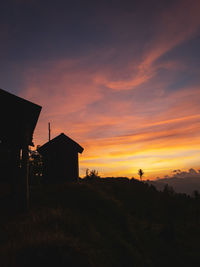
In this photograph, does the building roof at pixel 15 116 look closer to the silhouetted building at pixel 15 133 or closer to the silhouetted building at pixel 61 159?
the silhouetted building at pixel 15 133

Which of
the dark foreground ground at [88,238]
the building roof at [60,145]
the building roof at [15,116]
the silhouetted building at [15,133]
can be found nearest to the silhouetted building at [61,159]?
the building roof at [60,145]

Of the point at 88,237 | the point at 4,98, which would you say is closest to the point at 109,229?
the point at 88,237

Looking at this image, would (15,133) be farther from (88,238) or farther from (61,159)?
(61,159)

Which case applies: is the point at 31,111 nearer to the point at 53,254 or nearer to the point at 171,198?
the point at 53,254

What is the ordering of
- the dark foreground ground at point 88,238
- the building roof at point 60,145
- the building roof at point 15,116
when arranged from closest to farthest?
the dark foreground ground at point 88,238 < the building roof at point 15,116 < the building roof at point 60,145

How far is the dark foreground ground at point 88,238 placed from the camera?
5.41m

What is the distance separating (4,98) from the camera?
320 inches

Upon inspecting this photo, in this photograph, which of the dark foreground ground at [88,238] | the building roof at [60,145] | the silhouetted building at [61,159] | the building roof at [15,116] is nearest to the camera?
the dark foreground ground at [88,238]

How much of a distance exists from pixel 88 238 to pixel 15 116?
6291 millimetres

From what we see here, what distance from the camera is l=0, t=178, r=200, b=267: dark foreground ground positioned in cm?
541

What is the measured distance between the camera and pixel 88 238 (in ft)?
25.2

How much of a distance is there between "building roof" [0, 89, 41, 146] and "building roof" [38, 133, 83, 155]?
14785mm

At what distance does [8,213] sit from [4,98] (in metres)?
5.51

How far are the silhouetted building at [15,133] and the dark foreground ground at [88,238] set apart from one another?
189 centimetres
